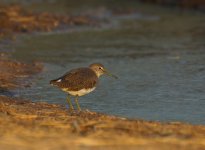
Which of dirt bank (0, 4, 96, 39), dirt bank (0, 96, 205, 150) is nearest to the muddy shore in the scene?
dirt bank (0, 96, 205, 150)

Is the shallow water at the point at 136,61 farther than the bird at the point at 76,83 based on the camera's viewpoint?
Yes

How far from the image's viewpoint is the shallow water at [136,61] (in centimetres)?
1170

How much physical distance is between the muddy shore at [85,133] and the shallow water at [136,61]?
2068 mm

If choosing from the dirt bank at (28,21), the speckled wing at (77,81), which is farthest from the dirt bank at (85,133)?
the dirt bank at (28,21)

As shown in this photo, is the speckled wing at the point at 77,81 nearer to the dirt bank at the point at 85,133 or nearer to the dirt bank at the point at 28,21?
the dirt bank at the point at 85,133

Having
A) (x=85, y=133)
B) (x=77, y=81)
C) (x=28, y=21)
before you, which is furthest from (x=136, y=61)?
(x=85, y=133)

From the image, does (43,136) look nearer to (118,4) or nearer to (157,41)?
(157,41)

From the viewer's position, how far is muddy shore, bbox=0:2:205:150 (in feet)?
24.2

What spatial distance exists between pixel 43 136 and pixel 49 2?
24026 mm

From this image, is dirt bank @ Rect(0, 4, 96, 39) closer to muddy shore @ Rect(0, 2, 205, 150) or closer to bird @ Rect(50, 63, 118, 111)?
bird @ Rect(50, 63, 118, 111)

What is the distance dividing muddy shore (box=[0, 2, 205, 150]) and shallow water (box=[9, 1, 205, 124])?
81.4 inches

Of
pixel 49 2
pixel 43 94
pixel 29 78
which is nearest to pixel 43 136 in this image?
pixel 43 94

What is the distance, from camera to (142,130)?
800 cm

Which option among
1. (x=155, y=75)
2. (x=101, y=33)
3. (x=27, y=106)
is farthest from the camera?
(x=101, y=33)
